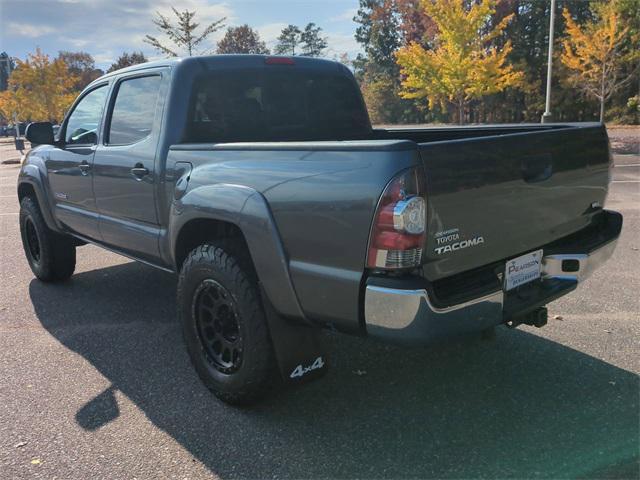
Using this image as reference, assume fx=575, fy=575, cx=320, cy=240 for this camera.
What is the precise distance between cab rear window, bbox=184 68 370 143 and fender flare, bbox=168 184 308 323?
0.87m

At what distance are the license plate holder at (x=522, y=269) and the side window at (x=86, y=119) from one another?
325cm

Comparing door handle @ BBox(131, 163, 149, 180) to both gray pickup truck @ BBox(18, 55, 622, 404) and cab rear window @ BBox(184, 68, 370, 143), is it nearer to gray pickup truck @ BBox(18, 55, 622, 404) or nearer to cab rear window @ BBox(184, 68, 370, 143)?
gray pickup truck @ BBox(18, 55, 622, 404)

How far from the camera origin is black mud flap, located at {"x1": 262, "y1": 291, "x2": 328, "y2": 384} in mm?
2850

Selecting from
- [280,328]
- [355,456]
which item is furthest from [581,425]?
[280,328]

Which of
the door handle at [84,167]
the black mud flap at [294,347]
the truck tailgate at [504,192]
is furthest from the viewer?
the door handle at [84,167]

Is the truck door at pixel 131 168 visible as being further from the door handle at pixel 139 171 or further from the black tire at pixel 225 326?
the black tire at pixel 225 326

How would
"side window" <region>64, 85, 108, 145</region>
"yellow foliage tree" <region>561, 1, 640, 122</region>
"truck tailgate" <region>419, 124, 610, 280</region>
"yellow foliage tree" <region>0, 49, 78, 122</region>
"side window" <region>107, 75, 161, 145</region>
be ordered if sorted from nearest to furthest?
"truck tailgate" <region>419, 124, 610, 280</region> < "side window" <region>107, 75, 161, 145</region> < "side window" <region>64, 85, 108, 145</region> < "yellow foliage tree" <region>561, 1, 640, 122</region> < "yellow foliage tree" <region>0, 49, 78, 122</region>

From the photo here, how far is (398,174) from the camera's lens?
225 cm

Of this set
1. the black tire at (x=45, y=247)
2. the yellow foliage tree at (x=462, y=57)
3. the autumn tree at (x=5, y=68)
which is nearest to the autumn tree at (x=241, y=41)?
the autumn tree at (x=5, y=68)

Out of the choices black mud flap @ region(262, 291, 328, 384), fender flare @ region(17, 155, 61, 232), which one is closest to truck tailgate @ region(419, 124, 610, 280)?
black mud flap @ region(262, 291, 328, 384)

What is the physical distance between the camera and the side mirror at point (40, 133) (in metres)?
4.75

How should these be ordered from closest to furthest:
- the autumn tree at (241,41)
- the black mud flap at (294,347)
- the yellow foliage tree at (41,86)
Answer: the black mud flap at (294,347) → the yellow foliage tree at (41,86) → the autumn tree at (241,41)

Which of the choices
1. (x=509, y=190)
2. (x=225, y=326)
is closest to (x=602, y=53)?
(x=509, y=190)

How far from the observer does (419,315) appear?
231 centimetres
